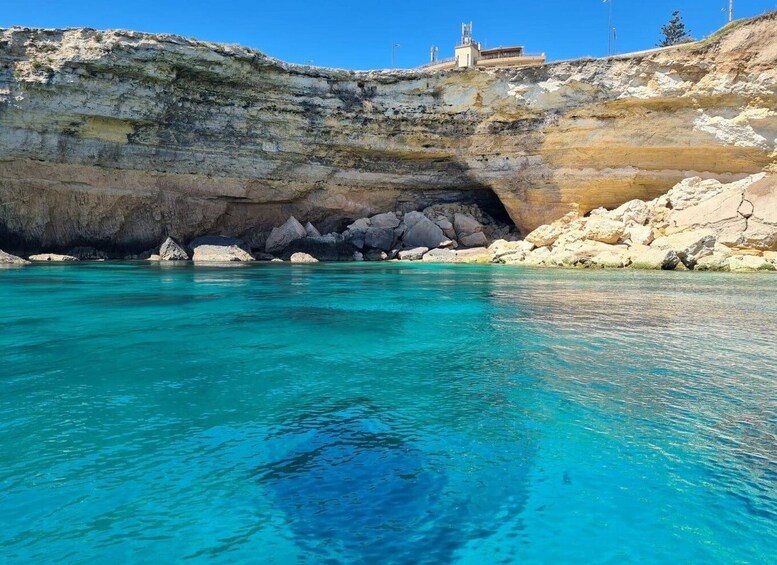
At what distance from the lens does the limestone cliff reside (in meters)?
20.6

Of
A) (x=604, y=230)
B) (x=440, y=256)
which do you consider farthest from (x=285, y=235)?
(x=604, y=230)

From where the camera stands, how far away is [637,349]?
6301mm

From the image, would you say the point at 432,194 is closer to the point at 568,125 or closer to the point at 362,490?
the point at 568,125

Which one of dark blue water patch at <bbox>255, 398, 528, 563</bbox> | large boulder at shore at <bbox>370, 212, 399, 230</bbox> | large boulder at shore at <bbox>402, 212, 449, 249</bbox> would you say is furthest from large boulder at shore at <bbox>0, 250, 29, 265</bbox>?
dark blue water patch at <bbox>255, 398, 528, 563</bbox>

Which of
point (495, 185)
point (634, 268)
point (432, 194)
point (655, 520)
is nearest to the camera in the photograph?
point (655, 520)

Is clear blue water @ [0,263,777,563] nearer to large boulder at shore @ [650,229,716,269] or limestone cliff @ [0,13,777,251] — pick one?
large boulder at shore @ [650,229,716,269]

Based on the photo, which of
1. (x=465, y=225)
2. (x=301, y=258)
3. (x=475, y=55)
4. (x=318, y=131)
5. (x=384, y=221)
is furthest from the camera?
(x=475, y=55)

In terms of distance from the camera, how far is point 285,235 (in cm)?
2625

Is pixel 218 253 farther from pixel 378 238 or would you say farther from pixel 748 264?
pixel 748 264

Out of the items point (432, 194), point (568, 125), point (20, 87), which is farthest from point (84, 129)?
point (568, 125)

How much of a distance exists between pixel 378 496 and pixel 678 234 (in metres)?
19.5

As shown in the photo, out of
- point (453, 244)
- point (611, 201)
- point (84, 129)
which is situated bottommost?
point (453, 244)

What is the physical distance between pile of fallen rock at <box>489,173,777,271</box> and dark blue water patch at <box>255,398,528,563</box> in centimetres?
1663

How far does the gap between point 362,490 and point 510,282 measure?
12.3m
